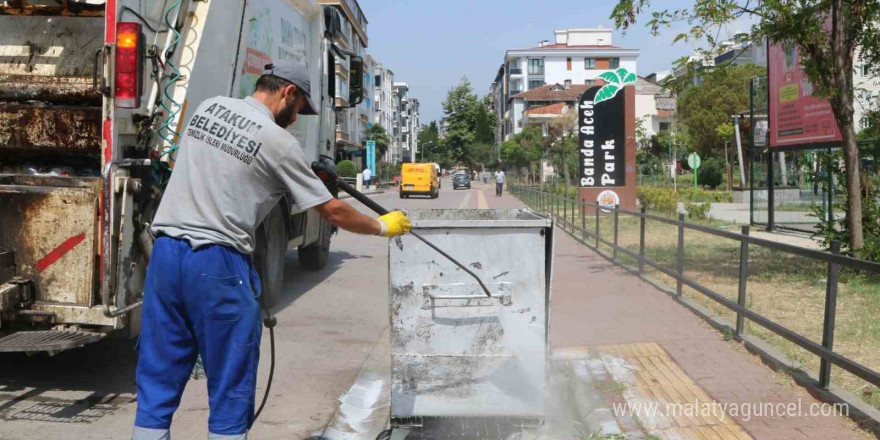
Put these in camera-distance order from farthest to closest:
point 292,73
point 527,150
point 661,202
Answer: point 527,150 < point 661,202 < point 292,73

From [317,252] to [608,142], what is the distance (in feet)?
45.6

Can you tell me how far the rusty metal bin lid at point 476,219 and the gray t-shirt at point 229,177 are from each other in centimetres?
131

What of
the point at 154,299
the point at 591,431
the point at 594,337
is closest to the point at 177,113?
the point at 154,299

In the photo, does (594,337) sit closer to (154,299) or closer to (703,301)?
(703,301)

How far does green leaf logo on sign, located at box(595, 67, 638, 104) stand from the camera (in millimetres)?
24391

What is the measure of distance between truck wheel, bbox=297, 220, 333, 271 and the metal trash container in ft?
24.0

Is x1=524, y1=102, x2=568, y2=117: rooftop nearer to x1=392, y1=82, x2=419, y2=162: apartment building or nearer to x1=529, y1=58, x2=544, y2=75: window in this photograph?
x1=529, y1=58, x2=544, y2=75: window

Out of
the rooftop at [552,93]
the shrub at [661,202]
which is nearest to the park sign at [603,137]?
the shrub at [661,202]

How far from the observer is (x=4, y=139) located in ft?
19.6

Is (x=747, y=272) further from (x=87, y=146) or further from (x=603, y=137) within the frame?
(x=603, y=137)

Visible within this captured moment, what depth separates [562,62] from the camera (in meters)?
105

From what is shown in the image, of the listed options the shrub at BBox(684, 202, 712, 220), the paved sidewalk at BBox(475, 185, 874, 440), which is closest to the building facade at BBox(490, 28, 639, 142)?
the shrub at BBox(684, 202, 712, 220)

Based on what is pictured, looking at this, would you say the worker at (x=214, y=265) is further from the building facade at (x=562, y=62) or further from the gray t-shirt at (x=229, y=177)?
the building facade at (x=562, y=62)

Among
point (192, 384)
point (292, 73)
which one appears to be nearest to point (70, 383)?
point (192, 384)
